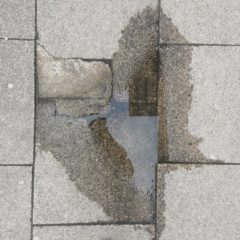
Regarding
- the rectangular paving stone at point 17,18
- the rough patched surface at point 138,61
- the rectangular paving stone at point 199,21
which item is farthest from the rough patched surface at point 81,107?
the rectangular paving stone at point 199,21

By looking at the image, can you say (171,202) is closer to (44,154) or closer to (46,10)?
(44,154)

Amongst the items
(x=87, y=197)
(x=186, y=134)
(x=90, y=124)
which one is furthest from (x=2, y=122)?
(x=186, y=134)

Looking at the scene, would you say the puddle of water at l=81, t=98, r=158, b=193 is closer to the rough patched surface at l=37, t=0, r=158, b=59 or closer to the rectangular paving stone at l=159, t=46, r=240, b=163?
the rectangular paving stone at l=159, t=46, r=240, b=163

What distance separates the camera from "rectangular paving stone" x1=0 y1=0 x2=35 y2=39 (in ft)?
10.5

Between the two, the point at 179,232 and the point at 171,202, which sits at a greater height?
the point at 171,202

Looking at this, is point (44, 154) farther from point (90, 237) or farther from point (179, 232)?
point (179, 232)

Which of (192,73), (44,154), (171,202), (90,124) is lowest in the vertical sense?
(171,202)

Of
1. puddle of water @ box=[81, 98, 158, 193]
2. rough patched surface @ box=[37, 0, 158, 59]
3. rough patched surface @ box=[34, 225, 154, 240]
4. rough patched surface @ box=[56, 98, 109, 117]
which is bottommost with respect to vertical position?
rough patched surface @ box=[34, 225, 154, 240]

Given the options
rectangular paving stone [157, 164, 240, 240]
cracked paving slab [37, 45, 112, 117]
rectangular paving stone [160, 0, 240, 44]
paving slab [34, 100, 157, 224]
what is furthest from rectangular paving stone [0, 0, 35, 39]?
rectangular paving stone [157, 164, 240, 240]

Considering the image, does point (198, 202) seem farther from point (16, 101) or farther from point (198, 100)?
point (16, 101)

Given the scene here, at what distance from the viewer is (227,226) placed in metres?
3.38

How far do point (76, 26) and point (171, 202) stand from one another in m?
1.57

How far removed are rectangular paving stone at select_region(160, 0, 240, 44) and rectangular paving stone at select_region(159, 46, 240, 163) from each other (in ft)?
0.24

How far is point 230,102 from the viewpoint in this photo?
133 inches
